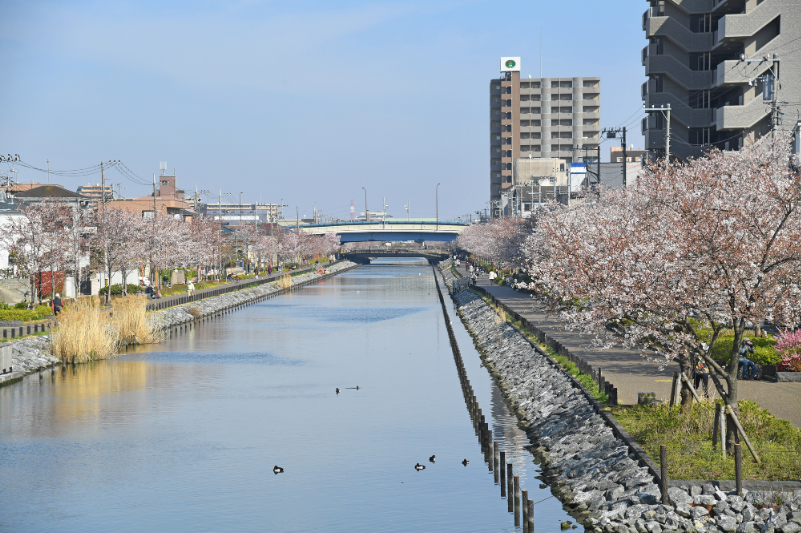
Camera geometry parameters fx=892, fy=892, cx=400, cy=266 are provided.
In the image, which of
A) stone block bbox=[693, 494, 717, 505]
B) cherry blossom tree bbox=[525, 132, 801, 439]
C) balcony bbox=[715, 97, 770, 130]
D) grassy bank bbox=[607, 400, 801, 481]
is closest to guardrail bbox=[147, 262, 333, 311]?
balcony bbox=[715, 97, 770, 130]

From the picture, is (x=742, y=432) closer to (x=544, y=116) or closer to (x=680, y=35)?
(x=680, y=35)

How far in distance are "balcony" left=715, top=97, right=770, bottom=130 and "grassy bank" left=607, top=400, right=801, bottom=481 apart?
45.6 meters

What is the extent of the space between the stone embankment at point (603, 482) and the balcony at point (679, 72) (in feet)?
149

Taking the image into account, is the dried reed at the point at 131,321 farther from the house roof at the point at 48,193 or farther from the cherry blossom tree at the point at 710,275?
the house roof at the point at 48,193

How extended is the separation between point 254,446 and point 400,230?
5732 inches

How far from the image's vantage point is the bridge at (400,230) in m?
170

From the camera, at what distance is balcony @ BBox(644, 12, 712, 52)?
71.2 meters

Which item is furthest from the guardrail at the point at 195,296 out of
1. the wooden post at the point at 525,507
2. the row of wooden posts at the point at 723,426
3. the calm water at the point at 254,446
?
the row of wooden posts at the point at 723,426

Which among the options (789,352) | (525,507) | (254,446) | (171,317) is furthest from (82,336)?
(789,352)

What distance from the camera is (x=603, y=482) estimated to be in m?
18.0

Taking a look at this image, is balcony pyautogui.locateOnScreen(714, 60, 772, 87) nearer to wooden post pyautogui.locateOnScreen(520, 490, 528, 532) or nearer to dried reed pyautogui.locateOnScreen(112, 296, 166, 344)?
dried reed pyautogui.locateOnScreen(112, 296, 166, 344)

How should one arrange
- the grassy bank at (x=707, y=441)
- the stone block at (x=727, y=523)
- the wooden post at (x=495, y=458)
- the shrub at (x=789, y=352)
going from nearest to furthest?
the stone block at (x=727, y=523) < the grassy bank at (x=707, y=441) < the wooden post at (x=495, y=458) < the shrub at (x=789, y=352)

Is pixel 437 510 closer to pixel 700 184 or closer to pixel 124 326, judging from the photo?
pixel 700 184

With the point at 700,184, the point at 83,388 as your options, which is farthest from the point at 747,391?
the point at 83,388
